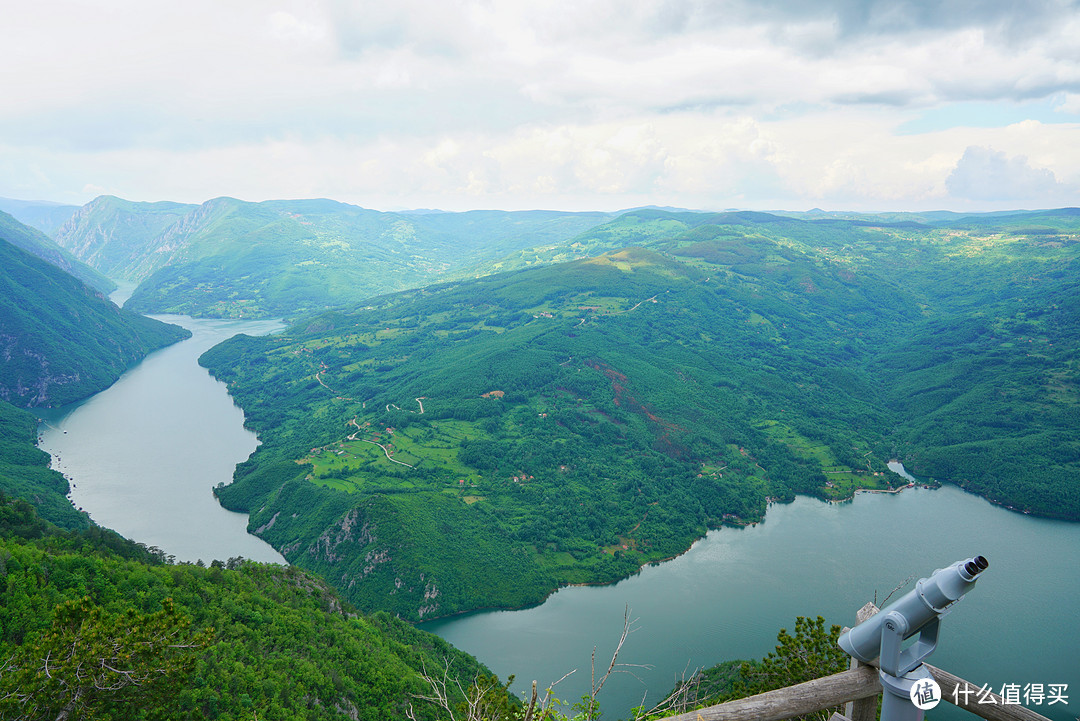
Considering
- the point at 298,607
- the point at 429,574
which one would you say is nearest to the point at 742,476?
the point at 429,574

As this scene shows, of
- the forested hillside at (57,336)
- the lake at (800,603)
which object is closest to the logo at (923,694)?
the lake at (800,603)

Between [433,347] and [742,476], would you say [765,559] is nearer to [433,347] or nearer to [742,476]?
[742,476]

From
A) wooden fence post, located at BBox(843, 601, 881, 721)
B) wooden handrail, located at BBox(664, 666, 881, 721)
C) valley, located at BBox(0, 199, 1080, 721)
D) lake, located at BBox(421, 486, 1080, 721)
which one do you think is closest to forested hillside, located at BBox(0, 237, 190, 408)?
valley, located at BBox(0, 199, 1080, 721)

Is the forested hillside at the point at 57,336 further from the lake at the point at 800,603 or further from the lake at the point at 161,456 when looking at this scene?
the lake at the point at 800,603

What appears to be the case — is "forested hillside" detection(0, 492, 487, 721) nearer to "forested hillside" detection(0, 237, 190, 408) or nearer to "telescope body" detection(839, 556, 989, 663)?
"telescope body" detection(839, 556, 989, 663)

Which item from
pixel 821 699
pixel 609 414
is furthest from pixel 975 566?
pixel 609 414

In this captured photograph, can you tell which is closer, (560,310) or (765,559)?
(765,559)

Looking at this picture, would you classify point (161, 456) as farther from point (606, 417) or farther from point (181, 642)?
point (181, 642)
